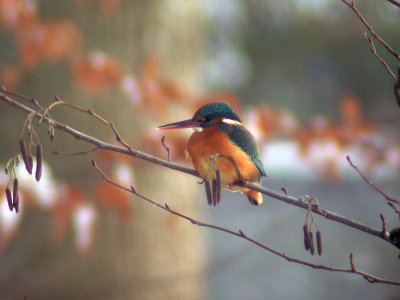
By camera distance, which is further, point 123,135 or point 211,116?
point 123,135

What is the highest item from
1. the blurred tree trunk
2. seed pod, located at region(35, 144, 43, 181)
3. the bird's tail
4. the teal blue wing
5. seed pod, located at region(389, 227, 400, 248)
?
the blurred tree trunk

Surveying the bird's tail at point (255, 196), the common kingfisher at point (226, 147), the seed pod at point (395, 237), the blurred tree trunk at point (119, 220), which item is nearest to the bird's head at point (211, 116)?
the common kingfisher at point (226, 147)

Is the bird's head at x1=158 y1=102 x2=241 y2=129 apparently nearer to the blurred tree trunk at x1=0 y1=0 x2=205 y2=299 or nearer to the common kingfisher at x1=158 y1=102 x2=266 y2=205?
the common kingfisher at x1=158 y1=102 x2=266 y2=205

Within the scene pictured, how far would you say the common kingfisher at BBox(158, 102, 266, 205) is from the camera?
2.45 ft

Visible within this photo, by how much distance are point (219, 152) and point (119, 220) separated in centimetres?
102

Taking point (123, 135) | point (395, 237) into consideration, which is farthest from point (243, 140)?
point (123, 135)

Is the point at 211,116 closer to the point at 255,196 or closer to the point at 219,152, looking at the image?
the point at 219,152

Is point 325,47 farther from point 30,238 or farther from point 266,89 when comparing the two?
point 30,238

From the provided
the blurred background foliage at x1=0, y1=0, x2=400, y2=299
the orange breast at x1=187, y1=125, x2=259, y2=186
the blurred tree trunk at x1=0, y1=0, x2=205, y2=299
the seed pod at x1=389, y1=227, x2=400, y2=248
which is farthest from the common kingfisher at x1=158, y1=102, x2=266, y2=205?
the blurred tree trunk at x1=0, y1=0, x2=205, y2=299

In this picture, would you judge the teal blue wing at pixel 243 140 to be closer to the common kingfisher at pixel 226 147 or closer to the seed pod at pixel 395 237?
the common kingfisher at pixel 226 147

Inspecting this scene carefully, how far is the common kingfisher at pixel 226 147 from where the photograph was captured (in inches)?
29.4

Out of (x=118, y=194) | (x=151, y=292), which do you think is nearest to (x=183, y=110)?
(x=118, y=194)

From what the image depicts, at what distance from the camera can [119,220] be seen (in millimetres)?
1759

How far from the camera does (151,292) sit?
1.86 metres
